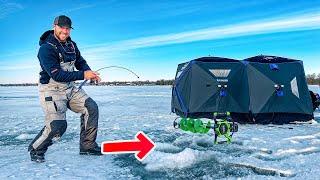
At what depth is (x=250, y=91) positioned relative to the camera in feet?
34.5

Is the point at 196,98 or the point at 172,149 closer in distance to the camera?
the point at 172,149

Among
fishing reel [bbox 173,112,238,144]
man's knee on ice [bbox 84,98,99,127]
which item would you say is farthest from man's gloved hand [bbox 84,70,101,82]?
fishing reel [bbox 173,112,238,144]

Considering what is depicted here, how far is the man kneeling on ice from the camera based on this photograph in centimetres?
569

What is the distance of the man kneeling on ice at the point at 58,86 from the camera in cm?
569

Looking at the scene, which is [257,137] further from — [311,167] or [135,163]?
[135,163]

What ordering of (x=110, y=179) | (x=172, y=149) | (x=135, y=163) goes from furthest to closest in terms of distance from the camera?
(x=172, y=149) → (x=135, y=163) → (x=110, y=179)

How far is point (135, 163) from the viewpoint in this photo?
5.54m

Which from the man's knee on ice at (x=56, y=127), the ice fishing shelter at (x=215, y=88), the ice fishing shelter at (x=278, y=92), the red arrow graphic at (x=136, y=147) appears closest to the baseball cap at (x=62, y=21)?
the man's knee on ice at (x=56, y=127)

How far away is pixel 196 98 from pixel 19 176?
6.50 m

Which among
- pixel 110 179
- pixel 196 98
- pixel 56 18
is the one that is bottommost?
pixel 110 179

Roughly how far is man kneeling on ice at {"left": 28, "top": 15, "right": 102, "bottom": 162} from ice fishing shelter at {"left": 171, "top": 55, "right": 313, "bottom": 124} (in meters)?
4.98

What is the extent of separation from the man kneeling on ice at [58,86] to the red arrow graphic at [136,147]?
28 cm

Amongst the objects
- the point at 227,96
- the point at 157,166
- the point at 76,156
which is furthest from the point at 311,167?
the point at 227,96

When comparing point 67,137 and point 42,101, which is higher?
point 42,101
